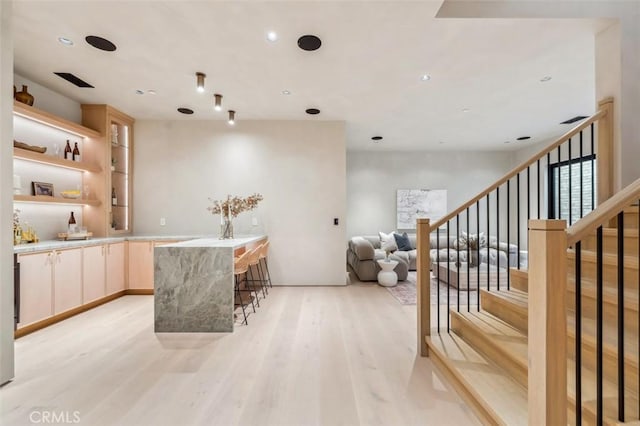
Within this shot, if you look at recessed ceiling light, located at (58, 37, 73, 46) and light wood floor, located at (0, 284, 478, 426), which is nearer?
light wood floor, located at (0, 284, 478, 426)

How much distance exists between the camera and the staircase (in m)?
1.46

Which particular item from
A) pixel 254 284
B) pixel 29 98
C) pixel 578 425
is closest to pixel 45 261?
pixel 29 98

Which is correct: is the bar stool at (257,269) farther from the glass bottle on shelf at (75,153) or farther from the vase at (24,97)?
the vase at (24,97)

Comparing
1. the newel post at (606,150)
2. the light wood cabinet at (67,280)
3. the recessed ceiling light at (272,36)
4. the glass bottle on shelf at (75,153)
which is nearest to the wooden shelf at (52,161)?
the glass bottle on shelf at (75,153)

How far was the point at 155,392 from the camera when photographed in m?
2.04

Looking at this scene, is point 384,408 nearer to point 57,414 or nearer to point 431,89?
point 57,414

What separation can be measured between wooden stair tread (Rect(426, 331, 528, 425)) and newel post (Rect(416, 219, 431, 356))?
7 centimetres

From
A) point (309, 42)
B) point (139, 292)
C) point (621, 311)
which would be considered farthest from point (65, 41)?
point (621, 311)

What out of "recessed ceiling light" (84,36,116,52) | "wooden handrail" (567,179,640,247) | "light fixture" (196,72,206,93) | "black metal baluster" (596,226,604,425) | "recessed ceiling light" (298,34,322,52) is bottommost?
"black metal baluster" (596,226,604,425)

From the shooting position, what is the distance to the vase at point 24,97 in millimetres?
A: 3393

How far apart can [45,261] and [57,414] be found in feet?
6.81

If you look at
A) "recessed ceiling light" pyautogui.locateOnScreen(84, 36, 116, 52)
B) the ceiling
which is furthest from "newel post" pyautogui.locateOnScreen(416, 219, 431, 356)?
"recessed ceiling light" pyautogui.locateOnScreen(84, 36, 116, 52)

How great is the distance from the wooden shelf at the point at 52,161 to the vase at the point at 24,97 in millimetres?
572

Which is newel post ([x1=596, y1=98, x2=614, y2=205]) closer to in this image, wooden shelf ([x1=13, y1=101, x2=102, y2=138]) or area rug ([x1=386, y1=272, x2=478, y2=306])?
area rug ([x1=386, y1=272, x2=478, y2=306])
